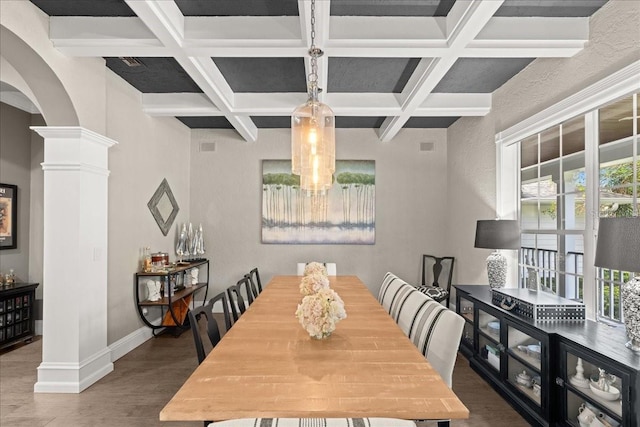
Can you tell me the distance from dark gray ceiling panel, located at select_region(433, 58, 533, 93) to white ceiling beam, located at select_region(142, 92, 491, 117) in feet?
0.42

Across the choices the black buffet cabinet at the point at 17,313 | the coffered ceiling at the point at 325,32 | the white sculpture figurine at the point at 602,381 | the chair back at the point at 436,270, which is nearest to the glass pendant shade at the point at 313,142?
the coffered ceiling at the point at 325,32

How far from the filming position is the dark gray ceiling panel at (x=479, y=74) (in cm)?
353

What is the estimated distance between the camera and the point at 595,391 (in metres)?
2.09

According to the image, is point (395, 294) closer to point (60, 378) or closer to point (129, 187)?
point (60, 378)

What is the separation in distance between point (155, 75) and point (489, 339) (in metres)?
4.02

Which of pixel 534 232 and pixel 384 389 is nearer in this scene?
pixel 384 389

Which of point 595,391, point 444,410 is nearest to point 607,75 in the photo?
point 595,391

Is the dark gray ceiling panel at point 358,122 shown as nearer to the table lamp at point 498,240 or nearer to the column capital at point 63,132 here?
the table lamp at point 498,240

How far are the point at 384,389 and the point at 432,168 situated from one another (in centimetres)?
505

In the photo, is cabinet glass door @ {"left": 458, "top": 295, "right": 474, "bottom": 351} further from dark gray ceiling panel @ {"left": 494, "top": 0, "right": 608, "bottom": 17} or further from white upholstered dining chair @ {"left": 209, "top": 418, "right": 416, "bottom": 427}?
white upholstered dining chair @ {"left": 209, "top": 418, "right": 416, "bottom": 427}

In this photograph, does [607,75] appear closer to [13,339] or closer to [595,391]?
[595,391]

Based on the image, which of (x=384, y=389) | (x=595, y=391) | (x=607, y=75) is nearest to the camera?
(x=384, y=389)

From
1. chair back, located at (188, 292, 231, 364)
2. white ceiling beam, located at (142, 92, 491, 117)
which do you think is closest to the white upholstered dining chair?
chair back, located at (188, 292, 231, 364)

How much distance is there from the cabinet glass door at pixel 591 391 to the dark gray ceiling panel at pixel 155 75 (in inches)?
150
